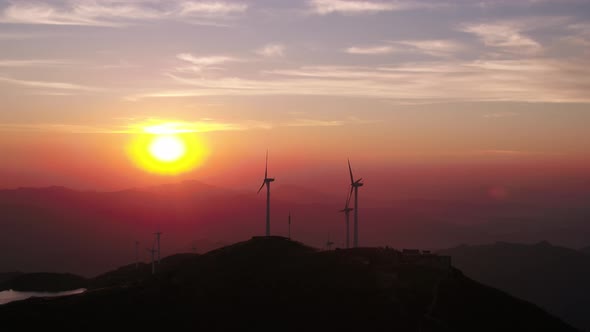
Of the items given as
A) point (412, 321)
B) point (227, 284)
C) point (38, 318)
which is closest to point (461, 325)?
point (412, 321)

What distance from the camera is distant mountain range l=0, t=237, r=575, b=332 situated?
137m

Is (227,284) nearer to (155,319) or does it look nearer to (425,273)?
(155,319)

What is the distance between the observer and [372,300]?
14250 centimetres

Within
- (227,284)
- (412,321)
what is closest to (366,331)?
(412,321)

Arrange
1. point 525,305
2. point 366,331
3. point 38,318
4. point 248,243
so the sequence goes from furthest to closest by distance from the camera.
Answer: point 248,243, point 525,305, point 38,318, point 366,331

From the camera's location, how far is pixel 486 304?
473ft

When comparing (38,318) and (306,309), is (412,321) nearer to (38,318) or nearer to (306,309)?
(306,309)

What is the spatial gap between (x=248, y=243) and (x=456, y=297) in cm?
6333

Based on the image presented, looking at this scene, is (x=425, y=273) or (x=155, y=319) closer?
(x=155, y=319)

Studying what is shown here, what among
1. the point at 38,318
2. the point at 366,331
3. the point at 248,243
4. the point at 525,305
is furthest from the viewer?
the point at 248,243

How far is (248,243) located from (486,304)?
68308 millimetres

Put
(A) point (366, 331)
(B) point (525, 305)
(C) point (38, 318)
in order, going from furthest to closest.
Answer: (B) point (525, 305) → (C) point (38, 318) → (A) point (366, 331)

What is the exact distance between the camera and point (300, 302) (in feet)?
477

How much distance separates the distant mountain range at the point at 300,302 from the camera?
137 m
